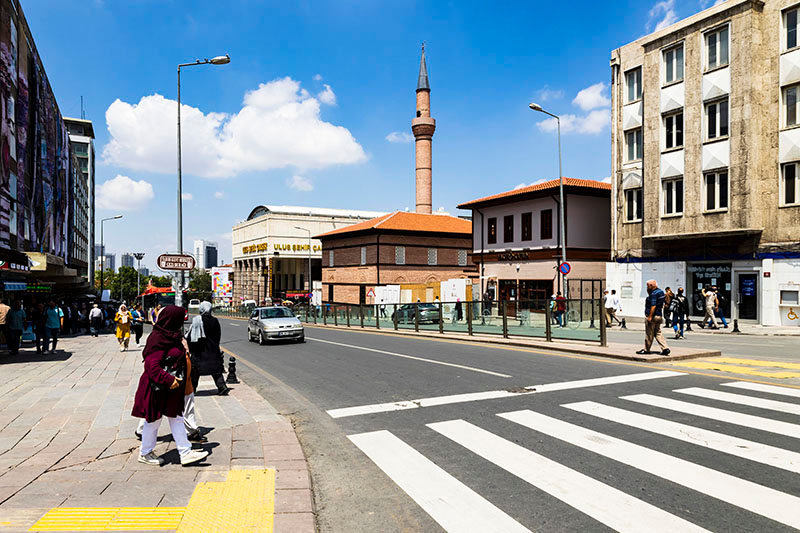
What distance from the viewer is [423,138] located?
204 ft

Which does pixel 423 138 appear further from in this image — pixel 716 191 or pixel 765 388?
pixel 765 388

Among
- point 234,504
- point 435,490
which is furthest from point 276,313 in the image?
point 435,490

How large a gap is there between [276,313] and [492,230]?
878 inches

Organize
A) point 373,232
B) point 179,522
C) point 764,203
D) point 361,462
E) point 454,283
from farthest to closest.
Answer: point 373,232 → point 454,283 → point 764,203 → point 361,462 → point 179,522

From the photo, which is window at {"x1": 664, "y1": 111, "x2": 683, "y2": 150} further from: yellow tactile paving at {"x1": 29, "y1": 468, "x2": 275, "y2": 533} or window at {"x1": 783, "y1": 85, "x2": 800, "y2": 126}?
yellow tactile paving at {"x1": 29, "y1": 468, "x2": 275, "y2": 533}

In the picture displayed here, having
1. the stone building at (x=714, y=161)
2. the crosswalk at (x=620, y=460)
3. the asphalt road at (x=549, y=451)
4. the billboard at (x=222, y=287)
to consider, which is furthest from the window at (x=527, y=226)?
the billboard at (x=222, y=287)

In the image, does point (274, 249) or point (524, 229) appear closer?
point (524, 229)

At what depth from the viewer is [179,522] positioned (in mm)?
3979

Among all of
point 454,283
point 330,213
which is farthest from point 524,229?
point 330,213

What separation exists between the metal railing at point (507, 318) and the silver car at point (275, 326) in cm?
594

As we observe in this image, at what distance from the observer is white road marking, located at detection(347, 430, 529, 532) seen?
13.1 feet

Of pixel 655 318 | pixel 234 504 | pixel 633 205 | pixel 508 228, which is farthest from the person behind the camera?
pixel 508 228

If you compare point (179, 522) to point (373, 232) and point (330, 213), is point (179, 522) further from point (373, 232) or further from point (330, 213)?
point (330, 213)

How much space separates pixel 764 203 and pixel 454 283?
1749 centimetres
